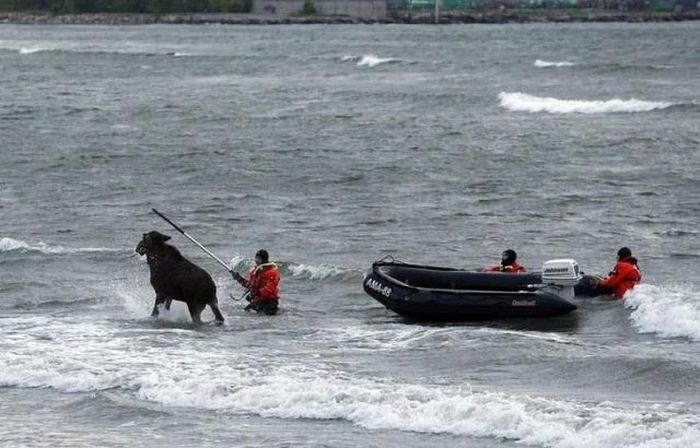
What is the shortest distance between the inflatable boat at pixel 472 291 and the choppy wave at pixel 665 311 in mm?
844

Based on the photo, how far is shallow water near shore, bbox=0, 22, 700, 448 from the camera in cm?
1600

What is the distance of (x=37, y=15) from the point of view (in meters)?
188

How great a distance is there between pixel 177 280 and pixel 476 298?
393cm

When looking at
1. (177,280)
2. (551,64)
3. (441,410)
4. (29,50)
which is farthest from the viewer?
(29,50)

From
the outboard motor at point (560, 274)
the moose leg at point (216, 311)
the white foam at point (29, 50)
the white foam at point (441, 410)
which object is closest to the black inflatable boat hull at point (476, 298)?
the outboard motor at point (560, 274)

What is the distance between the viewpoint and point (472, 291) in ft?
70.3

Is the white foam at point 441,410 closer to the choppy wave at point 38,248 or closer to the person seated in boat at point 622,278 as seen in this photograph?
the person seated in boat at point 622,278

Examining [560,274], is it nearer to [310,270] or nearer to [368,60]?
[310,270]

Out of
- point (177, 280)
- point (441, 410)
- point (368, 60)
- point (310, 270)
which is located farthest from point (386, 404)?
point (368, 60)

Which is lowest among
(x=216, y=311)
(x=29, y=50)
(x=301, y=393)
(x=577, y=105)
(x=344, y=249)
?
(x=29, y=50)

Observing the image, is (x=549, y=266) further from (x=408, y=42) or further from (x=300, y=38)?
(x=300, y=38)

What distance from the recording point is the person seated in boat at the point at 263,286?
22.0 meters

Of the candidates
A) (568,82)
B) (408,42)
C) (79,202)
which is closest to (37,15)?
(408,42)

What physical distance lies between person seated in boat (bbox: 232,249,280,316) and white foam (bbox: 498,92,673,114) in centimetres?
3483
